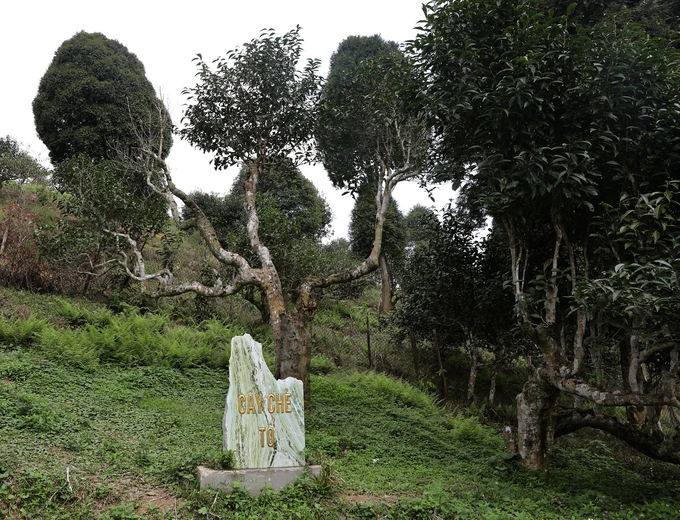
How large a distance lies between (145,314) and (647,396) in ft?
40.7

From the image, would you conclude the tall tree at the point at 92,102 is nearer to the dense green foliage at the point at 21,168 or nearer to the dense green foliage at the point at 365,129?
the dense green foliage at the point at 21,168

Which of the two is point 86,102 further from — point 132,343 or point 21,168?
point 132,343

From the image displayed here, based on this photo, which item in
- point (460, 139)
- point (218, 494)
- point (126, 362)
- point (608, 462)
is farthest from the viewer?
point (126, 362)

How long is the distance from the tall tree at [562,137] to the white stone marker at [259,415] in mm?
3660

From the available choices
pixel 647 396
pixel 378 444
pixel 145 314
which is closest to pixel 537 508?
pixel 647 396

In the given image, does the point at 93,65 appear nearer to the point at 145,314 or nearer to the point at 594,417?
the point at 145,314

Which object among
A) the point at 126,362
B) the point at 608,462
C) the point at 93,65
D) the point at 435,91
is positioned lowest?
the point at 608,462

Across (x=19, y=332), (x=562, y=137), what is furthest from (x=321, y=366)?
(x=562, y=137)

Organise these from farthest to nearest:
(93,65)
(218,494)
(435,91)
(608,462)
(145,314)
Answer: (93,65) < (145,314) < (608,462) < (435,91) < (218,494)

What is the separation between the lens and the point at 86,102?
20.4m

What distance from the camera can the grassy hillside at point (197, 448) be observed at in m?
5.76

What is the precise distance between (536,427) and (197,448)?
16.7ft

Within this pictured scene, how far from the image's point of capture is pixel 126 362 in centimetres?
1143

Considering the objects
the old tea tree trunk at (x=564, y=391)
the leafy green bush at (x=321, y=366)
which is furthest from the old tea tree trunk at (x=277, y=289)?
the leafy green bush at (x=321, y=366)
